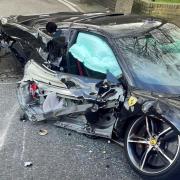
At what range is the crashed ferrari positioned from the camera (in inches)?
184

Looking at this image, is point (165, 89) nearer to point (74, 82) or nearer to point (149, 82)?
point (149, 82)

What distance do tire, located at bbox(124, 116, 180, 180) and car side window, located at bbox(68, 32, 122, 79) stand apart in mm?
728

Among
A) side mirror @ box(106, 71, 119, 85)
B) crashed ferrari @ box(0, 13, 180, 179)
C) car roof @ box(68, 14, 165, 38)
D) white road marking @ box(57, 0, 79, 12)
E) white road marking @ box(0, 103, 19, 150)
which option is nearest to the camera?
crashed ferrari @ box(0, 13, 180, 179)

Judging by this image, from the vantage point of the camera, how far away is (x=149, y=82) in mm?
4965

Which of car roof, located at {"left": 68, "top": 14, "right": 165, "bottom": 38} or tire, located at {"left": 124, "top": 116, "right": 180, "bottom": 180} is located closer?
tire, located at {"left": 124, "top": 116, "right": 180, "bottom": 180}

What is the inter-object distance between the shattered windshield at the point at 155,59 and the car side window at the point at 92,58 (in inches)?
7.5

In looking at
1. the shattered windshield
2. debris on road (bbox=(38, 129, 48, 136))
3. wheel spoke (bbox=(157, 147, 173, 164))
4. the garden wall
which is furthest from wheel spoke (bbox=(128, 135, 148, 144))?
the garden wall

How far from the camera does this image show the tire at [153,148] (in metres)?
4.45

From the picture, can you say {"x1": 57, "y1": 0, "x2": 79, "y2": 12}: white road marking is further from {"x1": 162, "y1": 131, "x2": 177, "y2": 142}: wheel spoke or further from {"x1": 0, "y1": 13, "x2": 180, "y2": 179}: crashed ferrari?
{"x1": 162, "y1": 131, "x2": 177, "y2": 142}: wheel spoke

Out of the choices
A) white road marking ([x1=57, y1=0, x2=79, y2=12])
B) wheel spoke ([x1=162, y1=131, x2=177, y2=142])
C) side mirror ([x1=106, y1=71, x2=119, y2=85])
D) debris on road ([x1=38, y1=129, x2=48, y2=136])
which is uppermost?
side mirror ([x1=106, y1=71, x2=119, y2=85])

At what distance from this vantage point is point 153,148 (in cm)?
473

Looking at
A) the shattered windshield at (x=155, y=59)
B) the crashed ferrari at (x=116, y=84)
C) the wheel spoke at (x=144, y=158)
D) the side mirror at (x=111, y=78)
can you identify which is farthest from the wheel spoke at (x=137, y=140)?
the side mirror at (x=111, y=78)

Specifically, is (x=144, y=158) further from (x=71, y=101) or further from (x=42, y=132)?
(x=42, y=132)

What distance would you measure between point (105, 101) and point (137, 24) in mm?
1304
